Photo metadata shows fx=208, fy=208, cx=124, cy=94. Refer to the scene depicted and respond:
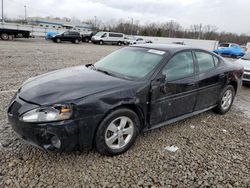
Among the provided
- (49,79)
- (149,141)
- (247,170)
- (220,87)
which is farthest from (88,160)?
(220,87)

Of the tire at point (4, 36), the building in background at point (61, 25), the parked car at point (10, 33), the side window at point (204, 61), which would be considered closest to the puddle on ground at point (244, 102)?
the side window at point (204, 61)

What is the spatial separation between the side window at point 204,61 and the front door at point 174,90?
0.74 feet

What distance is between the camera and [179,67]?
11.3 feet

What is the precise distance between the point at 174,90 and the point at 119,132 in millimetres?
1111

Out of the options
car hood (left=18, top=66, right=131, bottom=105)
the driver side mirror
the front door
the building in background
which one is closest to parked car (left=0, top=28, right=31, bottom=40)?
car hood (left=18, top=66, right=131, bottom=105)

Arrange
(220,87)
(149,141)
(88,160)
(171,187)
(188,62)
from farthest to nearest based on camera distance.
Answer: (220,87), (188,62), (149,141), (88,160), (171,187)

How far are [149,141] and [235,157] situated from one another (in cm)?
127

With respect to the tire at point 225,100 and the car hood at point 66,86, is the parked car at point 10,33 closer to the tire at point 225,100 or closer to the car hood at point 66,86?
the car hood at point 66,86

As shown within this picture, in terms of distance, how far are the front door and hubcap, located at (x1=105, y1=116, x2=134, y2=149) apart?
402 mm

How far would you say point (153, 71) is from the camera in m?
3.07

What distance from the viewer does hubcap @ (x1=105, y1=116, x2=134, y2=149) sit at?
109 inches

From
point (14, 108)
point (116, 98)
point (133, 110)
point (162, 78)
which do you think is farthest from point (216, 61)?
point (14, 108)

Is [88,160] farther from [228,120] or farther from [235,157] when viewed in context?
[228,120]

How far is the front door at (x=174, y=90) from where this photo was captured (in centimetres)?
307
